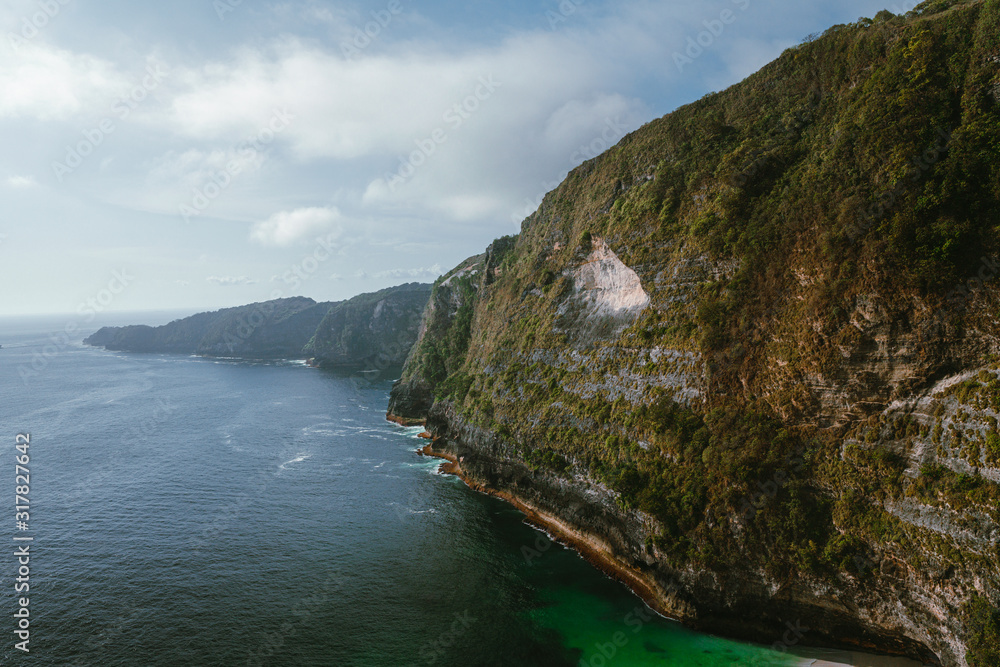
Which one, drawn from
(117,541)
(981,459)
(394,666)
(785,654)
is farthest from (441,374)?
(981,459)

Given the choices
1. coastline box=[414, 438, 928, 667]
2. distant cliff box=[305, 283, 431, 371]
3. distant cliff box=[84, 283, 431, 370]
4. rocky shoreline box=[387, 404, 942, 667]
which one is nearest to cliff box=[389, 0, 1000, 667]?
rocky shoreline box=[387, 404, 942, 667]

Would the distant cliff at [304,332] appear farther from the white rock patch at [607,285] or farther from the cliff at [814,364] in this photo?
the cliff at [814,364]

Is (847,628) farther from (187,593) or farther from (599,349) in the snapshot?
(187,593)

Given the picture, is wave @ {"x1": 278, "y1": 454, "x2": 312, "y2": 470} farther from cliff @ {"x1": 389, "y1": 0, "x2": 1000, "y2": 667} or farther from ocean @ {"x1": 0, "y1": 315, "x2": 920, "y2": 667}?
cliff @ {"x1": 389, "y1": 0, "x2": 1000, "y2": 667}

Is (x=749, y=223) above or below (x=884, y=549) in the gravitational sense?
above

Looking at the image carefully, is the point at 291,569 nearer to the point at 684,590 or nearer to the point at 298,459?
the point at 298,459

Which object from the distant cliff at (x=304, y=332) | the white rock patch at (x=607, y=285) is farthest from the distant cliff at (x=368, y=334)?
the white rock patch at (x=607, y=285)

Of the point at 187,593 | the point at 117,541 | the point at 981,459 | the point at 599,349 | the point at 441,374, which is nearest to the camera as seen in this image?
the point at 981,459
